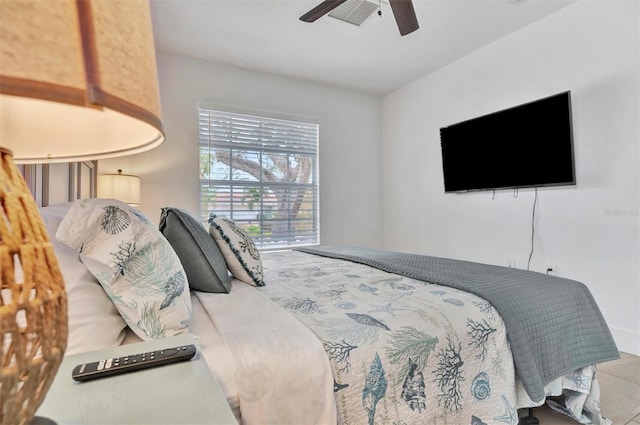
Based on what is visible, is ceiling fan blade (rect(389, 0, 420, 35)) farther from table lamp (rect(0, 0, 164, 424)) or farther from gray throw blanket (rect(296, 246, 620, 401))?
table lamp (rect(0, 0, 164, 424))

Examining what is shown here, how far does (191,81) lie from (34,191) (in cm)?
261

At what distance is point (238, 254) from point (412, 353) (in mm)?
925

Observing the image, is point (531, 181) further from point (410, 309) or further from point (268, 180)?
point (268, 180)

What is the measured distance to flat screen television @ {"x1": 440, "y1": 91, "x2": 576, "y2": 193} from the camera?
2664mm

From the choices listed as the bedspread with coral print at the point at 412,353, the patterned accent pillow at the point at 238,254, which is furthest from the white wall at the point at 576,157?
the patterned accent pillow at the point at 238,254

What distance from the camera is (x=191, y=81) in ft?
11.8

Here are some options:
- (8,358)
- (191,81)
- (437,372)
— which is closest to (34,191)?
(8,358)

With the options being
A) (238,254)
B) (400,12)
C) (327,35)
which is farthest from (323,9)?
(238,254)

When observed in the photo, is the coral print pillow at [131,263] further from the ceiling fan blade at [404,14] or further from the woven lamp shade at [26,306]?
the ceiling fan blade at [404,14]

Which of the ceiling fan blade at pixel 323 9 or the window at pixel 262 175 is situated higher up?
the ceiling fan blade at pixel 323 9

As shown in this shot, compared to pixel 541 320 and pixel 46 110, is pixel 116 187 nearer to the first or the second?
pixel 46 110

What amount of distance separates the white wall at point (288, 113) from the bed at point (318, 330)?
2242 millimetres

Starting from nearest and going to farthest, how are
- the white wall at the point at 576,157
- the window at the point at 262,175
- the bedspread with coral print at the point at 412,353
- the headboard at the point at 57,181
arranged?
the bedspread with coral print at the point at 412,353, the headboard at the point at 57,181, the white wall at the point at 576,157, the window at the point at 262,175

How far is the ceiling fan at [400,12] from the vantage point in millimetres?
2008
